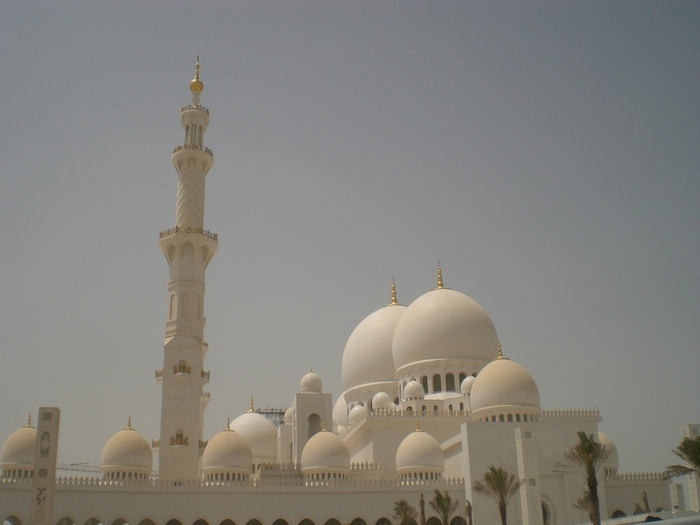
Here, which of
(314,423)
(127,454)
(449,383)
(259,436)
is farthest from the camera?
(259,436)

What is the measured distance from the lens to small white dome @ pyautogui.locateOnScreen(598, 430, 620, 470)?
31.8m

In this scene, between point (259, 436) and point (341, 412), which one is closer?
point (259, 436)

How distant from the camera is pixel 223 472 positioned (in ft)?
93.5

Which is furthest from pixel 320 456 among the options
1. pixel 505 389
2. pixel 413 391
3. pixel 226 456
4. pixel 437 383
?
pixel 437 383

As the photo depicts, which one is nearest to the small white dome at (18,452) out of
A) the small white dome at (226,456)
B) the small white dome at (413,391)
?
the small white dome at (226,456)

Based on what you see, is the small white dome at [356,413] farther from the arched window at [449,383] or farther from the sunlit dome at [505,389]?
the sunlit dome at [505,389]

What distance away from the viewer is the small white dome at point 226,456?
28547mm

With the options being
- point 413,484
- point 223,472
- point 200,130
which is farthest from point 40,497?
point 200,130

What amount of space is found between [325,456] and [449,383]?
344 inches

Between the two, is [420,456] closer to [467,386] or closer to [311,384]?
[467,386]

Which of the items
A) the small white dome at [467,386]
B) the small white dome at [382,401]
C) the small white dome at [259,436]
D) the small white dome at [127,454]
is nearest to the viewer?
the small white dome at [127,454]

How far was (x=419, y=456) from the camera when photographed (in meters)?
29.4

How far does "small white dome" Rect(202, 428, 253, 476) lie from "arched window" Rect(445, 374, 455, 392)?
1080 cm

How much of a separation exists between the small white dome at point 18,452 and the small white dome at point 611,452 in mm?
22932
